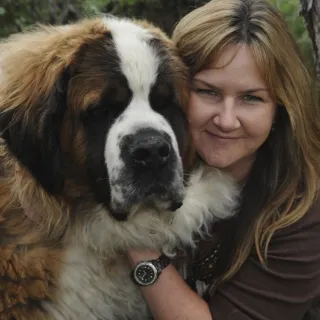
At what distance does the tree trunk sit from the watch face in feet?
4.88

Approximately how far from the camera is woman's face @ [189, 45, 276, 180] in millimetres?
2523

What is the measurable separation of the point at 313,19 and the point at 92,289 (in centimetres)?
176

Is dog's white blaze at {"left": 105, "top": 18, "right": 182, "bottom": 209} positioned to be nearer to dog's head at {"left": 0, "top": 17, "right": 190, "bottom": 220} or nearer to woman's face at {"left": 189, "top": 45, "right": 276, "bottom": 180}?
dog's head at {"left": 0, "top": 17, "right": 190, "bottom": 220}

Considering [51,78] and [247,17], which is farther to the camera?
[247,17]

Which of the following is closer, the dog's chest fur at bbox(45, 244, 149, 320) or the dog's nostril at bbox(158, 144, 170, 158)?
the dog's nostril at bbox(158, 144, 170, 158)

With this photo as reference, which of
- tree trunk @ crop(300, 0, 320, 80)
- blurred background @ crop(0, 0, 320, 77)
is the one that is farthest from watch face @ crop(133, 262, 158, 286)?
blurred background @ crop(0, 0, 320, 77)

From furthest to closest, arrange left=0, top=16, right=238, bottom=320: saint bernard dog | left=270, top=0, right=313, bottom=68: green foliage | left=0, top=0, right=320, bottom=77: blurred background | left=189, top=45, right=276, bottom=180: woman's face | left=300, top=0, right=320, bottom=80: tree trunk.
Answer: left=0, top=0, right=320, bottom=77: blurred background, left=270, top=0, right=313, bottom=68: green foliage, left=300, top=0, right=320, bottom=80: tree trunk, left=189, top=45, right=276, bottom=180: woman's face, left=0, top=16, right=238, bottom=320: saint bernard dog

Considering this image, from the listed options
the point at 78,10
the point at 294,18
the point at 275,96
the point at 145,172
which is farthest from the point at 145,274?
the point at 78,10

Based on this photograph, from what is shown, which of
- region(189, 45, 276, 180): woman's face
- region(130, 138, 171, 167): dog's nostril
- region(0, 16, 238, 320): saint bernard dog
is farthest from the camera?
region(189, 45, 276, 180): woman's face

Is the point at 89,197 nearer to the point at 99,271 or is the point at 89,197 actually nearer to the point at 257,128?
the point at 99,271

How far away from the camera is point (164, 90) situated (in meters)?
2.43

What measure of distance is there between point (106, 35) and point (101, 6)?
3.12 m

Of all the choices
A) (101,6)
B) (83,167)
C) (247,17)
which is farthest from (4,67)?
(101,6)

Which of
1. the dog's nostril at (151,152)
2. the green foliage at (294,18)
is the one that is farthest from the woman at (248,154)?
the green foliage at (294,18)
